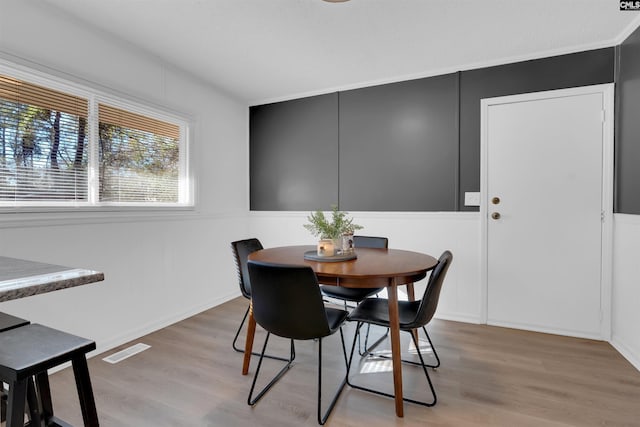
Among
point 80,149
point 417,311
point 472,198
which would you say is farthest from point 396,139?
point 80,149

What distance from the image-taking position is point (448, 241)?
3.22 meters

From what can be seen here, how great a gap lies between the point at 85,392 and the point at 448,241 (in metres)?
2.96

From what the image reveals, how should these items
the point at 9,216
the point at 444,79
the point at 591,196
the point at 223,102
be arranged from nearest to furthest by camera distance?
1. the point at 9,216
2. the point at 591,196
3. the point at 444,79
4. the point at 223,102

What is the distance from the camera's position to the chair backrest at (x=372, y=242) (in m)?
2.87

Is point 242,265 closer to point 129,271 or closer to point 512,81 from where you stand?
point 129,271

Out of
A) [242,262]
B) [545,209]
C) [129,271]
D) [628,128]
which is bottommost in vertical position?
[129,271]

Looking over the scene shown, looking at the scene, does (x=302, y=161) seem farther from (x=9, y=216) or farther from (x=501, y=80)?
(x=9, y=216)

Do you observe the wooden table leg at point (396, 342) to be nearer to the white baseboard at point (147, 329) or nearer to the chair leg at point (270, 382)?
the chair leg at point (270, 382)

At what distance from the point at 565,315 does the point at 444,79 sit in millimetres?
2417

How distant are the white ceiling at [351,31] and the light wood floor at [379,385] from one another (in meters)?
2.46

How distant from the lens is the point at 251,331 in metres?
2.18

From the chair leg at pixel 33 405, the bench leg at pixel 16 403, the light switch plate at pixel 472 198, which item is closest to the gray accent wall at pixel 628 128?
the light switch plate at pixel 472 198

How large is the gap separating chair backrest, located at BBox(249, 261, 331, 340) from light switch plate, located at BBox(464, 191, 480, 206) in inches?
83.6

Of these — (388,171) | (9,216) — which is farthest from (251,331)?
(388,171)
